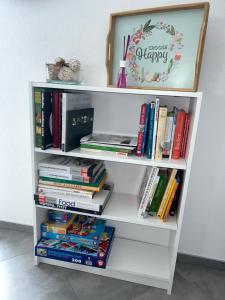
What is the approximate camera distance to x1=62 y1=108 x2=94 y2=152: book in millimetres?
1135

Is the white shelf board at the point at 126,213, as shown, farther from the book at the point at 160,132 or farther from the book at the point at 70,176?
the book at the point at 160,132

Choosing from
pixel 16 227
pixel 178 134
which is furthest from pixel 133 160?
pixel 16 227

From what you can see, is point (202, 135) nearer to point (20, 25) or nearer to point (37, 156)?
point (37, 156)

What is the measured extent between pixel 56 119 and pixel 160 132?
550mm

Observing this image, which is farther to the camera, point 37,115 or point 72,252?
point 72,252

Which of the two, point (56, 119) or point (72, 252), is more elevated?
point (56, 119)

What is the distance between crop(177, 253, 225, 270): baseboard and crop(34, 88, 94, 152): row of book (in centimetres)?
107

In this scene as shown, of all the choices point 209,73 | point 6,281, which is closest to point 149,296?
point 6,281

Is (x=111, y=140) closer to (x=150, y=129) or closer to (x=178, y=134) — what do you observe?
(x=150, y=129)

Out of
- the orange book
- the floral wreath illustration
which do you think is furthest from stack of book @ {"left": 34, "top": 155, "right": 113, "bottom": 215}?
the floral wreath illustration

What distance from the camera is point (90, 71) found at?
4.32 ft

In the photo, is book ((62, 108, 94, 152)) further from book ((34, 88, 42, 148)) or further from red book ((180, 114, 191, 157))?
red book ((180, 114, 191, 157))

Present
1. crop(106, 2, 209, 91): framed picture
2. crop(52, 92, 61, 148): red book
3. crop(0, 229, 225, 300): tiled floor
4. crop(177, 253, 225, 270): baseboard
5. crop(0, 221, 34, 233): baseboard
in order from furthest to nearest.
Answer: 1. crop(0, 221, 34, 233): baseboard
2. crop(177, 253, 225, 270): baseboard
3. crop(0, 229, 225, 300): tiled floor
4. crop(52, 92, 61, 148): red book
5. crop(106, 2, 209, 91): framed picture

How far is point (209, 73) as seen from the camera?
1.19 m
